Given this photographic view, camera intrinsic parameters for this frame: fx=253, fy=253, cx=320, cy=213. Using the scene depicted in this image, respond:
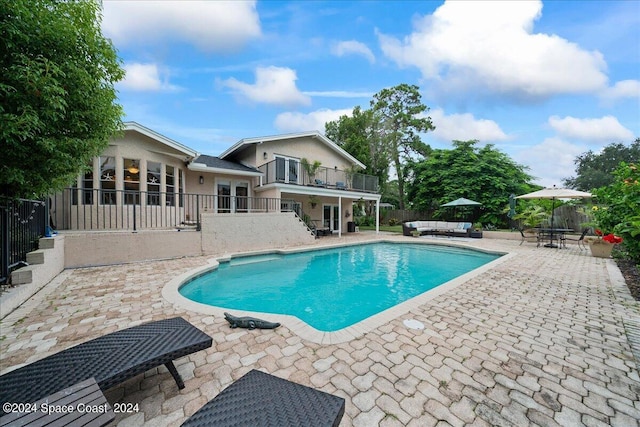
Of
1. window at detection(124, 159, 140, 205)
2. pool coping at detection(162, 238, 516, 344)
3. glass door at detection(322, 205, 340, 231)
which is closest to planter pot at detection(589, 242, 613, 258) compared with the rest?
pool coping at detection(162, 238, 516, 344)

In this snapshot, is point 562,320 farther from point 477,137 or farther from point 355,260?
point 477,137

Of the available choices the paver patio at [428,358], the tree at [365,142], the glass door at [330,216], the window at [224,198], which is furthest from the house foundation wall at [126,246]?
the tree at [365,142]

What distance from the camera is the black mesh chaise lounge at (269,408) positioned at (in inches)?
54.5

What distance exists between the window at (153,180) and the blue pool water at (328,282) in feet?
15.1

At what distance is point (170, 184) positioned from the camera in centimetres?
1135

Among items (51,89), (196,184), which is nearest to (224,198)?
(196,184)

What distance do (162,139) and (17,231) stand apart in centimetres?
677

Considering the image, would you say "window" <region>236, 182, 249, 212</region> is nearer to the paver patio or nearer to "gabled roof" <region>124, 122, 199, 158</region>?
"gabled roof" <region>124, 122, 199, 158</region>

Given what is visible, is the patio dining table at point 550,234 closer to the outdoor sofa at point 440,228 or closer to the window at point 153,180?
the outdoor sofa at point 440,228

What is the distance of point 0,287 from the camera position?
13.4 ft

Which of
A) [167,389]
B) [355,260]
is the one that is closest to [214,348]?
[167,389]

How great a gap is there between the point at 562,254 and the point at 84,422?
13.5 m

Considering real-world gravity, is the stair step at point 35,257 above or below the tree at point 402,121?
below

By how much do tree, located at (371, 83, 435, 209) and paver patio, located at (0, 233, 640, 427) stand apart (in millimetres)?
22954
